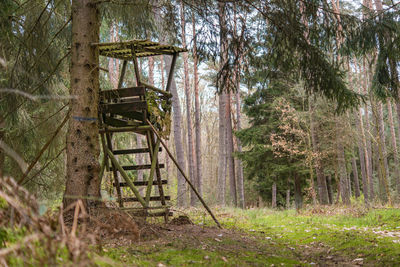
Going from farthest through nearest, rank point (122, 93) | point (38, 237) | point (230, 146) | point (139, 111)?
1. point (230, 146)
2. point (139, 111)
3. point (122, 93)
4. point (38, 237)

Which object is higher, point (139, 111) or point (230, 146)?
point (139, 111)

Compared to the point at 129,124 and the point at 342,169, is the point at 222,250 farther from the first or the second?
the point at 342,169

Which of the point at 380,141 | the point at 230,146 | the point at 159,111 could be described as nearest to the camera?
the point at 159,111

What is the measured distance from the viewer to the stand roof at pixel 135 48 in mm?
6102

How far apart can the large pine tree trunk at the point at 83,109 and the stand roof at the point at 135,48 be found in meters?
0.60

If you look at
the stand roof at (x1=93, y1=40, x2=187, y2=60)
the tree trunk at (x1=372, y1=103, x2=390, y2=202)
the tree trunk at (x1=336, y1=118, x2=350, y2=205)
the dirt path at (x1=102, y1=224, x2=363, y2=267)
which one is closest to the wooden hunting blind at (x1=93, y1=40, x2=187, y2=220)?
the stand roof at (x1=93, y1=40, x2=187, y2=60)

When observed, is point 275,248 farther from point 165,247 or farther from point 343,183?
point 343,183

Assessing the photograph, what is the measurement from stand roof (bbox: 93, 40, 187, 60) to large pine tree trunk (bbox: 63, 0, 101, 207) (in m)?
0.60

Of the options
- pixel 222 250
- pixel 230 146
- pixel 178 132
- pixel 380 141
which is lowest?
pixel 222 250

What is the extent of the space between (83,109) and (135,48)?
1881 millimetres

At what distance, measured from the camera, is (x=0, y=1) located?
5461 mm

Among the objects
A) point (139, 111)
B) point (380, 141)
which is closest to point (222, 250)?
point (139, 111)

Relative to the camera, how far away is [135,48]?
21.3 feet

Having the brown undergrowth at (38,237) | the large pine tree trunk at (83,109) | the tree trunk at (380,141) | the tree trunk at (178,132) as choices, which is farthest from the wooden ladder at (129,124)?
the tree trunk at (380,141)
